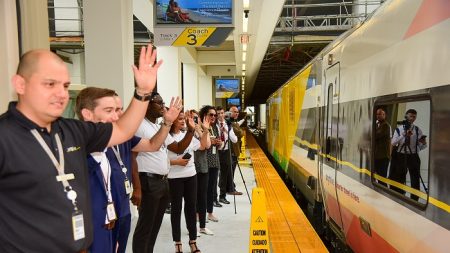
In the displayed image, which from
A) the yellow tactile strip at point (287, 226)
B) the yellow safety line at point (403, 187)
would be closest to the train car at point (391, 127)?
the yellow safety line at point (403, 187)

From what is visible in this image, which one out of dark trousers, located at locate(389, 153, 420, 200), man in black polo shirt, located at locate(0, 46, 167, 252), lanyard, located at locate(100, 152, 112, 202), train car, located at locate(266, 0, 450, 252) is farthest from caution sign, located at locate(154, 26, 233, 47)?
man in black polo shirt, located at locate(0, 46, 167, 252)

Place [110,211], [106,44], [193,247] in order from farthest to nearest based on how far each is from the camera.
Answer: [106,44], [193,247], [110,211]

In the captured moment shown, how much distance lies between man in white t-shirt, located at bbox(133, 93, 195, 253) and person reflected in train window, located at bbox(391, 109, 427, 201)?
2007 millimetres

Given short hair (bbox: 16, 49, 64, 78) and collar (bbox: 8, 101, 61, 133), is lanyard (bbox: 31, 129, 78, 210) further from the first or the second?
short hair (bbox: 16, 49, 64, 78)

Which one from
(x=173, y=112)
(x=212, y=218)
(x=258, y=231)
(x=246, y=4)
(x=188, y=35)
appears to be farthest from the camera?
(x=246, y=4)

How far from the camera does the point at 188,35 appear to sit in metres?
6.63

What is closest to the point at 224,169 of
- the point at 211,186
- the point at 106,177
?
the point at 211,186

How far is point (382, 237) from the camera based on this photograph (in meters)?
3.24

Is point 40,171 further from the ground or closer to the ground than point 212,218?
further from the ground

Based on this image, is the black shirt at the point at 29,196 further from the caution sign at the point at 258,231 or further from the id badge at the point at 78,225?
the caution sign at the point at 258,231

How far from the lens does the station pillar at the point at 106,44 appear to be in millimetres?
5617

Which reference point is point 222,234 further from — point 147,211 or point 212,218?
point 147,211

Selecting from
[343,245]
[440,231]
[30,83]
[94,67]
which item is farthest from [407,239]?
[94,67]

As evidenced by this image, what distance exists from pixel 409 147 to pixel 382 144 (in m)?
0.43
